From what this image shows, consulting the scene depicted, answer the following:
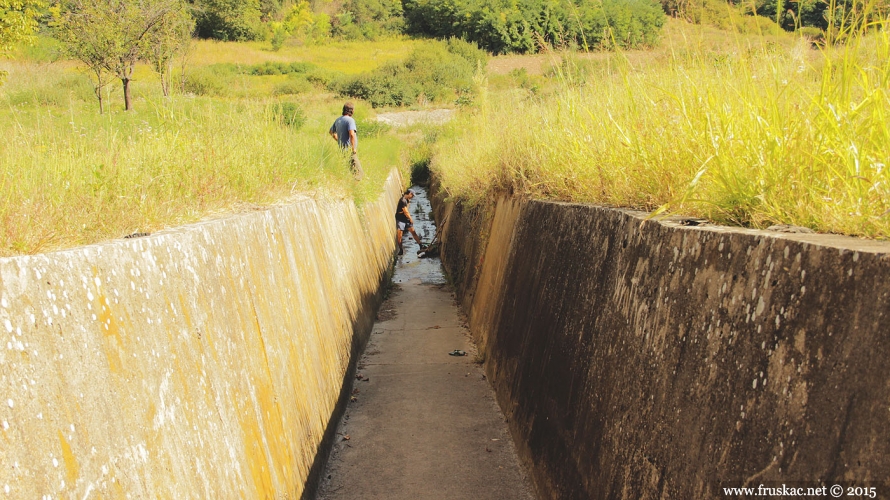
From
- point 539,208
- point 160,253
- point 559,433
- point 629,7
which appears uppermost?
point 629,7

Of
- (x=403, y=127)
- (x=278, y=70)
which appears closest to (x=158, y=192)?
(x=403, y=127)

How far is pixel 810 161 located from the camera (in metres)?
2.81

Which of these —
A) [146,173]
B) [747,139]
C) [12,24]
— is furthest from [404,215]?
[747,139]

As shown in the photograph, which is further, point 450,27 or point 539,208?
point 450,27

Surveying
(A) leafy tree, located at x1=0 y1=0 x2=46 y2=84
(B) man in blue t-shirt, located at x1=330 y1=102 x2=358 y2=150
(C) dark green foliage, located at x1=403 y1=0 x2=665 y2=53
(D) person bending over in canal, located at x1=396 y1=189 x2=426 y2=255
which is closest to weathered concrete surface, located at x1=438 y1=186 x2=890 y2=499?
(C) dark green foliage, located at x1=403 y1=0 x2=665 y2=53

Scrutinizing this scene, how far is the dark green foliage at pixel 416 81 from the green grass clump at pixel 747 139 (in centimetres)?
4102

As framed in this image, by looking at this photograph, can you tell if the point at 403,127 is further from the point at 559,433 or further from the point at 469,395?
the point at 559,433

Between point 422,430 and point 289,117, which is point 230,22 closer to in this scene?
point 289,117

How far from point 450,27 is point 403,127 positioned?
47.4m

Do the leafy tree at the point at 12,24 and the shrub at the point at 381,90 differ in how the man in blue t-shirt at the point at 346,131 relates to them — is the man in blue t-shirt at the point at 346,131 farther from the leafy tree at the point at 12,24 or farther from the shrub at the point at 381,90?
the shrub at the point at 381,90

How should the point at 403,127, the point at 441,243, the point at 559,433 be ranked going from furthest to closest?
the point at 403,127
the point at 441,243
the point at 559,433

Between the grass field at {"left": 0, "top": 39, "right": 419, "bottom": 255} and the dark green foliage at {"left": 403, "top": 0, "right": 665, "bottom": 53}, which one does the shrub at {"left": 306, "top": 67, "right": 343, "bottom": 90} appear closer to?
the dark green foliage at {"left": 403, "top": 0, "right": 665, "bottom": 53}

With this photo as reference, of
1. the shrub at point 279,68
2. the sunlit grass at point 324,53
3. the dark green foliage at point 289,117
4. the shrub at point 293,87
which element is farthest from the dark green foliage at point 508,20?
the shrub at point 279,68

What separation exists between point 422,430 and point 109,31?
19.5 metres
